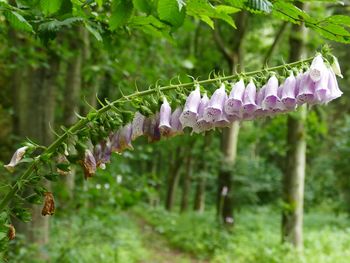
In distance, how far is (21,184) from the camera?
75.6 inches

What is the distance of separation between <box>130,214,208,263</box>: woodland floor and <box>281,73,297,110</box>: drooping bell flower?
10913 mm

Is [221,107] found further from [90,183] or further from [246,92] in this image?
[90,183]

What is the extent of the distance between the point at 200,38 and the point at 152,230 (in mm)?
7559

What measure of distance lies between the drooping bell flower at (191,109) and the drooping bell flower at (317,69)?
44 cm

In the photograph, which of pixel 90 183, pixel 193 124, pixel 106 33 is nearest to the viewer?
pixel 193 124

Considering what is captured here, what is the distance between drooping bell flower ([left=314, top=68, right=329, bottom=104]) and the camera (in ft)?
6.43

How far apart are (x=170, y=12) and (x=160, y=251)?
13105 mm

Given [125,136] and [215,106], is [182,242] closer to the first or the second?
[125,136]

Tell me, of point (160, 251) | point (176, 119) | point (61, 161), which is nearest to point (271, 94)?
point (176, 119)

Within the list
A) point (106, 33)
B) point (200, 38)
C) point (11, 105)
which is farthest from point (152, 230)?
point (106, 33)

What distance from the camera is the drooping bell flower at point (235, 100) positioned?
202cm

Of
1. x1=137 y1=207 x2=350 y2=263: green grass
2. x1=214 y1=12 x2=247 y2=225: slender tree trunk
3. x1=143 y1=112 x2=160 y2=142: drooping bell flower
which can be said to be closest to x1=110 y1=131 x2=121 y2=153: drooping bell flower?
x1=143 y1=112 x2=160 y2=142: drooping bell flower

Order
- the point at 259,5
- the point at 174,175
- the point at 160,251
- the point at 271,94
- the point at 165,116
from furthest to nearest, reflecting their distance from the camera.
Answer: the point at 174,175
the point at 160,251
the point at 165,116
the point at 271,94
the point at 259,5

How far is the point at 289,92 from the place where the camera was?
200cm
